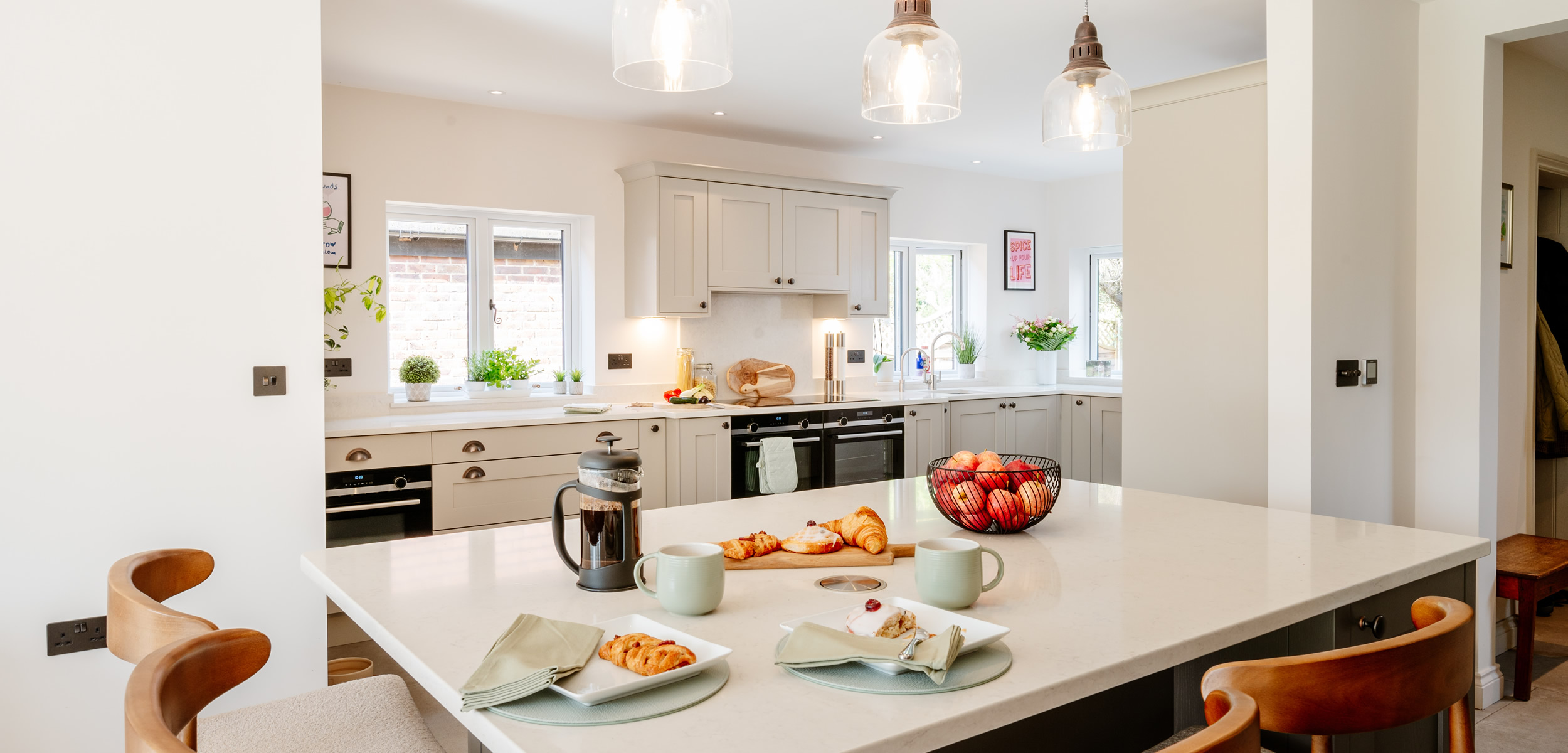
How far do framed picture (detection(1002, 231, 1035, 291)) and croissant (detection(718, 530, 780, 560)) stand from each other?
5328 millimetres

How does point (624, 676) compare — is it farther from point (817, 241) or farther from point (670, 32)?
point (817, 241)

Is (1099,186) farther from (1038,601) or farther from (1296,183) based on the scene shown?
(1038,601)

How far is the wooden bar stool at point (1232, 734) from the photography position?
743 millimetres

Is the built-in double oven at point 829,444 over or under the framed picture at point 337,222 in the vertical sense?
under

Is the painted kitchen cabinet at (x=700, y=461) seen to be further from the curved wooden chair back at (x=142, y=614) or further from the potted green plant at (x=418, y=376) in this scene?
the curved wooden chair back at (x=142, y=614)

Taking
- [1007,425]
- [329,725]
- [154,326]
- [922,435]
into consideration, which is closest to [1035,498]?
[329,725]

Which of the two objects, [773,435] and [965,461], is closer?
[965,461]

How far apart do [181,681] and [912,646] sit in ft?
2.65

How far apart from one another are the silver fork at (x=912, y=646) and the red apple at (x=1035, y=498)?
0.75m

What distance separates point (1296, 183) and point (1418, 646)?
6.80ft

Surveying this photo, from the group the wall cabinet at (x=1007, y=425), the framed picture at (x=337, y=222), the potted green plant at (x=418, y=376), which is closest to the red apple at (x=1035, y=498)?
the potted green plant at (x=418, y=376)

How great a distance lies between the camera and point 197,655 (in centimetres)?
104

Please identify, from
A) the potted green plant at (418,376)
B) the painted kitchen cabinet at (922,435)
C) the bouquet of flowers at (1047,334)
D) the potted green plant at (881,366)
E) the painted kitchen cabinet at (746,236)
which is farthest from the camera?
the bouquet of flowers at (1047,334)

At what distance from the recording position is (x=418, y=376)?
434 centimetres
